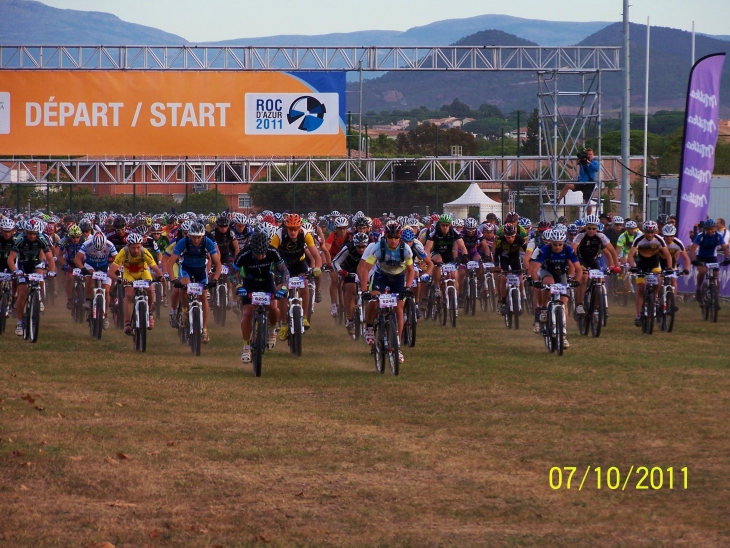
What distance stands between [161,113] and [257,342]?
82.8 ft

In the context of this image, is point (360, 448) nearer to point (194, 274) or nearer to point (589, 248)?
point (194, 274)

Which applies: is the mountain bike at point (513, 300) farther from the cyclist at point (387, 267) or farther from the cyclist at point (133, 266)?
the cyclist at point (133, 266)

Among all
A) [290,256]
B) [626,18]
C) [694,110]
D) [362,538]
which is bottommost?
[362,538]

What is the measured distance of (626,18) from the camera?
3247cm

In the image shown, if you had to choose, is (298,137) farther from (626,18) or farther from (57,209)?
(57,209)

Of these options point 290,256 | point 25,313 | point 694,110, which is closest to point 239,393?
point 290,256

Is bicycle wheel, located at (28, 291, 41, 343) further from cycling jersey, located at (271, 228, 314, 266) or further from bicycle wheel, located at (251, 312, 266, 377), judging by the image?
bicycle wheel, located at (251, 312, 266, 377)

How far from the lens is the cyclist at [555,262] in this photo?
16.9 metres

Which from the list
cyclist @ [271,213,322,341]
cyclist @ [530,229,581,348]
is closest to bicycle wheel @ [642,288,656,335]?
cyclist @ [530,229,581,348]

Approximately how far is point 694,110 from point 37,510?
19.2m

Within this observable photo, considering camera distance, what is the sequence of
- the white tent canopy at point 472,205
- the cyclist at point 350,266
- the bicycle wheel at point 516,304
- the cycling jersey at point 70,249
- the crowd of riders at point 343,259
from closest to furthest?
the crowd of riders at point 343,259 → the cyclist at point 350,266 → the bicycle wheel at point 516,304 → the cycling jersey at point 70,249 → the white tent canopy at point 472,205

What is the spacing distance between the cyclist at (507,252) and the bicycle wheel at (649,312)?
2.54 m

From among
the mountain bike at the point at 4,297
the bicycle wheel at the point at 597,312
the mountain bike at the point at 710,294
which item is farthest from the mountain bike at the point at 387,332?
the mountain bike at the point at 710,294

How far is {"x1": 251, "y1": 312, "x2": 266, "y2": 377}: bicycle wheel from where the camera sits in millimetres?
14469
